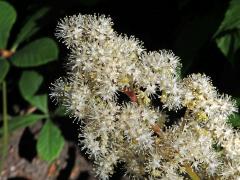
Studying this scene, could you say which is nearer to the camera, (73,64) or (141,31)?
(73,64)

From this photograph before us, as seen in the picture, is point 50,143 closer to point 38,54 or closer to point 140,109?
point 38,54

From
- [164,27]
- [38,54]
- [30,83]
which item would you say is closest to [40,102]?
[30,83]

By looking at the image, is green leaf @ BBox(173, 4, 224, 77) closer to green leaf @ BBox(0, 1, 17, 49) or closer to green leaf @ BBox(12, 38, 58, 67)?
green leaf @ BBox(12, 38, 58, 67)

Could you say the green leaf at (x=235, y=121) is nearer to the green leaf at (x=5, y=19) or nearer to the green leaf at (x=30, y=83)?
the green leaf at (x=5, y=19)

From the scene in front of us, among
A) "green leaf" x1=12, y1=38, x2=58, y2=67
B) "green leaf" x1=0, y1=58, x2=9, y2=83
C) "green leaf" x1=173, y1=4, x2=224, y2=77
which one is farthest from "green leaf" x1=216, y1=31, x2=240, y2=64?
"green leaf" x1=0, y1=58, x2=9, y2=83

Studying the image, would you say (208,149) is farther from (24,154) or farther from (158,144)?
(24,154)

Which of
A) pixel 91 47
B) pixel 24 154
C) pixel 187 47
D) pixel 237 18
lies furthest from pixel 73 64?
pixel 24 154
